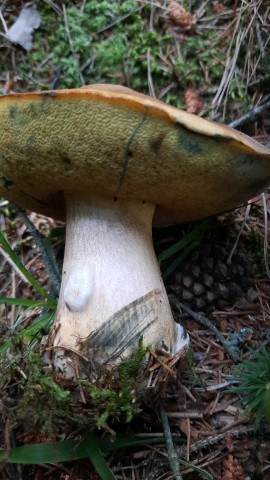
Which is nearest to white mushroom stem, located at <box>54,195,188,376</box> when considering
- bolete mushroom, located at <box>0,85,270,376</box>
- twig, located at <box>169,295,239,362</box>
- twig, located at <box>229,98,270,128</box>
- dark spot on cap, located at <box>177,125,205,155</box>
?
bolete mushroom, located at <box>0,85,270,376</box>

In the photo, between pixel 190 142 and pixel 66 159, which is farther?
pixel 66 159

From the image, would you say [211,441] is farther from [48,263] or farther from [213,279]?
[48,263]

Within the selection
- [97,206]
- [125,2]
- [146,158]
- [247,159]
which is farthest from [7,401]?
[125,2]

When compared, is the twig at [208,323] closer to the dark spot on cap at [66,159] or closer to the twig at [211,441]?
the twig at [211,441]

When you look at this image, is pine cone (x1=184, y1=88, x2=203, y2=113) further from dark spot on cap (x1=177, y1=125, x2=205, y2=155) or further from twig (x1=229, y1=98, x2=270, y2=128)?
dark spot on cap (x1=177, y1=125, x2=205, y2=155)

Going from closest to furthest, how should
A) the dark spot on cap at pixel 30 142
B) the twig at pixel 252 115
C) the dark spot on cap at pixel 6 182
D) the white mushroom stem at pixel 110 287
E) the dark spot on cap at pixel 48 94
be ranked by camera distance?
the dark spot on cap at pixel 48 94 → the dark spot on cap at pixel 30 142 → the white mushroom stem at pixel 110 287 → the dark spot on cap at pixel 6 182 → the twig at pixel 252 115

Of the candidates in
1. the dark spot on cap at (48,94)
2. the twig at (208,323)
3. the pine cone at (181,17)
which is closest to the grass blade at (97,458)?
the twig at (208,323)

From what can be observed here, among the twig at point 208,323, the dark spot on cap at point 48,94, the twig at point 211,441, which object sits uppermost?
the dark spot on cap at point 48,94

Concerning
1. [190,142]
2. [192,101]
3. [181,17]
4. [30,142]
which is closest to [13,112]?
[30,142]
